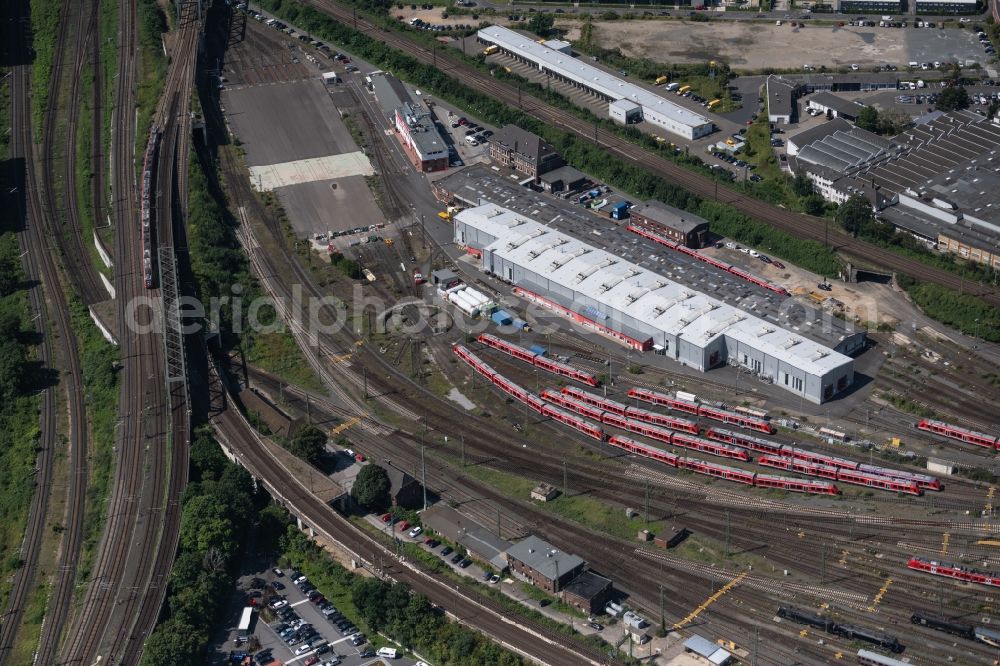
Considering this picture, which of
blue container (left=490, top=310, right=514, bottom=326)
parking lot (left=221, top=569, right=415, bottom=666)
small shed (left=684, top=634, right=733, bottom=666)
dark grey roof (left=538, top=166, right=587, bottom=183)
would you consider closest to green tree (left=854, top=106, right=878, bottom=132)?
dark grey roof (left=538, top=166, right=587, bottom=183)

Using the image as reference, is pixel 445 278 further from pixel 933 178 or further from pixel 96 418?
pixel 933 178

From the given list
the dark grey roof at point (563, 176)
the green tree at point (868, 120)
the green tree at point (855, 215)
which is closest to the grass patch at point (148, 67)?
the dark grey roof at point (563, 176)

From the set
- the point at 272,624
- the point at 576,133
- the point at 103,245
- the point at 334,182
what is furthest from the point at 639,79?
the point at 272,624

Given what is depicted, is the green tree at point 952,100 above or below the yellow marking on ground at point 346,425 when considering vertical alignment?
above

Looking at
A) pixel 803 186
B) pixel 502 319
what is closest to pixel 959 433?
pixel 803 186

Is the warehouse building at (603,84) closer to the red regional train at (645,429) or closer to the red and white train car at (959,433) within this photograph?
→ the red regional train at (645,429)

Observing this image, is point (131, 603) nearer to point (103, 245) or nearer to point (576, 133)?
point (103, 245)
